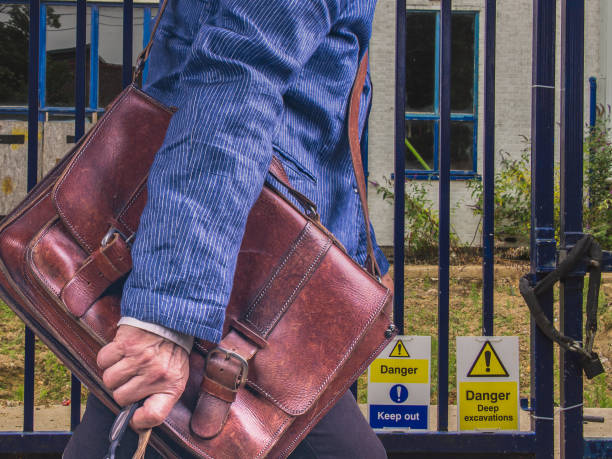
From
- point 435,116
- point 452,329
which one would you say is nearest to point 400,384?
point 452,329

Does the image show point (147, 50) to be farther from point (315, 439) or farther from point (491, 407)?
point (491, 407)

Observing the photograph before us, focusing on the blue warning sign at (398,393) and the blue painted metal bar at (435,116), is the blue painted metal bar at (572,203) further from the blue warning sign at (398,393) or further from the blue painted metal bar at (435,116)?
the blue painted metal bar at (435,116)

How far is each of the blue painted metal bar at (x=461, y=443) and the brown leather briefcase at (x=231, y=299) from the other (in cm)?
99

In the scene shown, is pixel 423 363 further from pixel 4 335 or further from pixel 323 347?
pixel 4 335

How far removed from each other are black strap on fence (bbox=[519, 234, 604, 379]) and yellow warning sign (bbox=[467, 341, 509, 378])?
7.5 inches

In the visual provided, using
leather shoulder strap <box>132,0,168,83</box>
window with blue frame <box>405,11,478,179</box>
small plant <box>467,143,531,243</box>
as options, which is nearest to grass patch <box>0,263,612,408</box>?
small plant <box>467,143,531,243</box>

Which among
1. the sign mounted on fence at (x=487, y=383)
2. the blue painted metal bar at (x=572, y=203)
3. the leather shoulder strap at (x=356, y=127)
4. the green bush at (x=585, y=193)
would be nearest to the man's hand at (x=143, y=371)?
the leather shoulder strap at (x=356, y=127)

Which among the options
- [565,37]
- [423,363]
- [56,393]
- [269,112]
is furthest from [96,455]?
[56,393]

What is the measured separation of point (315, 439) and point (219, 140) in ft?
2.11

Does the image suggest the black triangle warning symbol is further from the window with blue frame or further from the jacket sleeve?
the window with blue frame

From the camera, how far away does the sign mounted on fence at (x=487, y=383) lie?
82.8 inches

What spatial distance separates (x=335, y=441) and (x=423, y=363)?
2.81 ft

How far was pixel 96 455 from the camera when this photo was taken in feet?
4.13

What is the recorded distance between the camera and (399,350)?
209 cm
